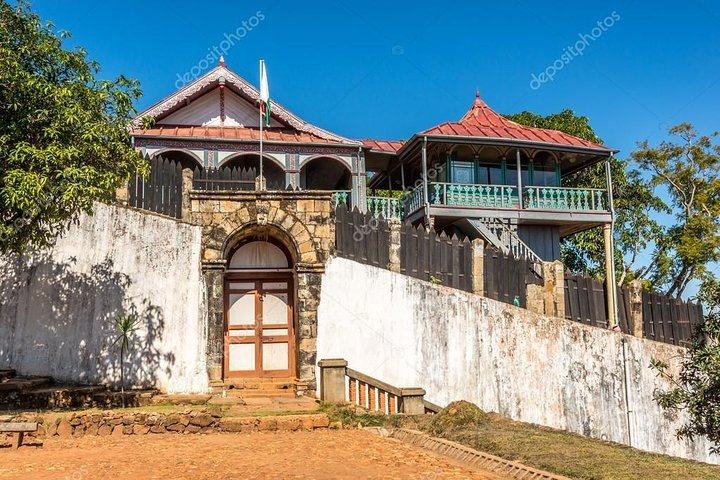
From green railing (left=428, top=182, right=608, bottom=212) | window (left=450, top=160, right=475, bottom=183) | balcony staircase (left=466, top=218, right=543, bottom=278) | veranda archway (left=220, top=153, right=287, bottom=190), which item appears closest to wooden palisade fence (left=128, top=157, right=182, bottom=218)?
veranda archway (left=220, top=153, right=287, bottom=190)

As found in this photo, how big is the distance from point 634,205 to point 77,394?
2187cm

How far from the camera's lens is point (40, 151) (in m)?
9.86

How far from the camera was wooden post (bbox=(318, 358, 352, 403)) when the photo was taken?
1195cm

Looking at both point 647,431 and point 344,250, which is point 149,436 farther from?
point 647,431

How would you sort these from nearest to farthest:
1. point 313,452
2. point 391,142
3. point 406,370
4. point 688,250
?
point 313,452 < point 406,370 < point 391,142 < point 688,250

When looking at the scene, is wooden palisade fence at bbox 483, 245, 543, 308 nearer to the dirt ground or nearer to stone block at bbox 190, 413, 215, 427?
the dirt ground

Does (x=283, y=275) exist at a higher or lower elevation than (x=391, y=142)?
lower

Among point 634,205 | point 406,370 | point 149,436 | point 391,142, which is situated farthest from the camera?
point 634,205

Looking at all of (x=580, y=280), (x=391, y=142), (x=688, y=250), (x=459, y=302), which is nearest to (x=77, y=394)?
(x=459, y=302)

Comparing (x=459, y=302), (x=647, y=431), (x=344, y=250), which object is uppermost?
(x=344, y=250)

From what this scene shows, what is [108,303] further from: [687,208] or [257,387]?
[687,208]

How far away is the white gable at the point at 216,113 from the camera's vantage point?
62.7 ft

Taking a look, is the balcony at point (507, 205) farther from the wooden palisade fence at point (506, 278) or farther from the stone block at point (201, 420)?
the stone block at point (201, 420)

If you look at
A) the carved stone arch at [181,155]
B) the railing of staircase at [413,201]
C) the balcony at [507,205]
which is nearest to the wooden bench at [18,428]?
the carved stone arch at [181,155]
